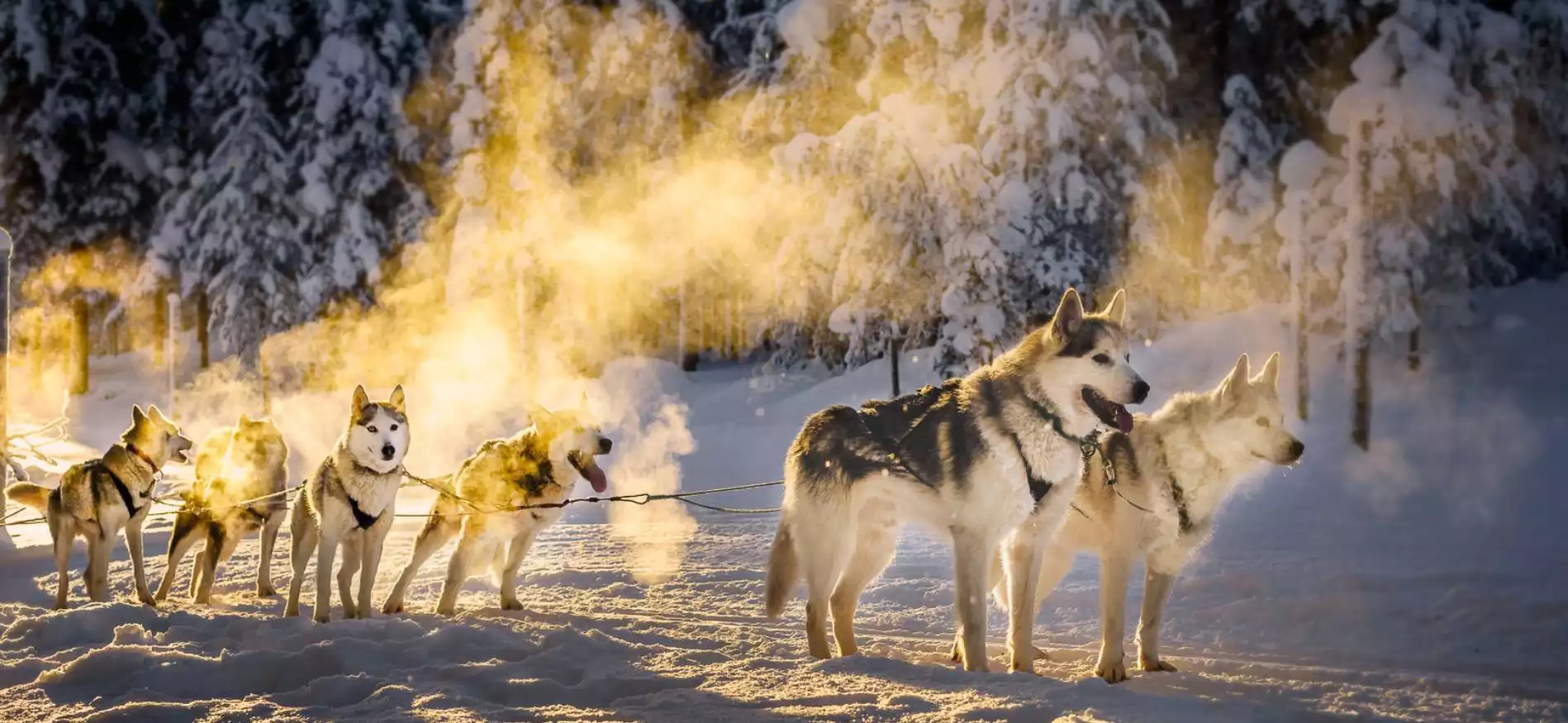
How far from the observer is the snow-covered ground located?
531 cm

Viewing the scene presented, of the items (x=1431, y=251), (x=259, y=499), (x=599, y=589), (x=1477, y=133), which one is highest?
(x=1477, y=133)

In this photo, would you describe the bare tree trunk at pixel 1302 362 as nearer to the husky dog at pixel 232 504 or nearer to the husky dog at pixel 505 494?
the husky dog at pixel 505 494

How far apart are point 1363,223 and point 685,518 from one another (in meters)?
11.3

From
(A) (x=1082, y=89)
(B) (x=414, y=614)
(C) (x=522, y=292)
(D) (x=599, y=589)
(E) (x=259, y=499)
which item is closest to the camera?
(B) (x=414, y=614)

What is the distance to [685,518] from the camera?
13.8 metres

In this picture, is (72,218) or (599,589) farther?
(72,218)

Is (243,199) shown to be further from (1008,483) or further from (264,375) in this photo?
(1008,483)

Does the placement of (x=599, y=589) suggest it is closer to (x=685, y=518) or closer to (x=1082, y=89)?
(x=685, y=518)

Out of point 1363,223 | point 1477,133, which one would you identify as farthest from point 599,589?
point 1477,133

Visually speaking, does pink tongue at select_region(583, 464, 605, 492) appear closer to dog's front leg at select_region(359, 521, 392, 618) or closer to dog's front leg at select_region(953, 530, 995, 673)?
dog's front leg at select_region(359, 521, 392, 618)

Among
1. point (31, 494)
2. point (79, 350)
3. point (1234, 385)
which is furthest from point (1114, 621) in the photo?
point (79, 350)

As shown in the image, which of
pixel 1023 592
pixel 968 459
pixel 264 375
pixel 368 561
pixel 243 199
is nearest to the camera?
pixel 968 459

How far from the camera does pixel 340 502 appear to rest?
7090 mm

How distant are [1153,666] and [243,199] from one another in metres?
29.0
